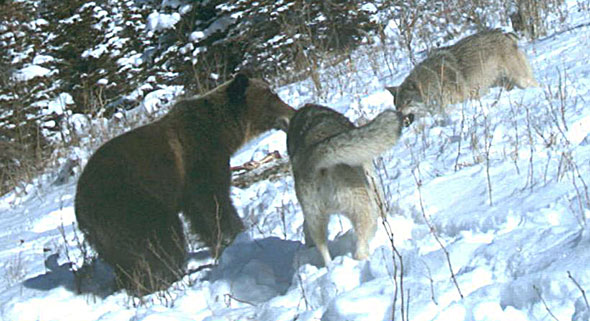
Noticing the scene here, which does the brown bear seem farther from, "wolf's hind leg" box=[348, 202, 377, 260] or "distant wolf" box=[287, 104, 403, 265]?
"wolf's hind leg" box=[348, 202, 377, 260]

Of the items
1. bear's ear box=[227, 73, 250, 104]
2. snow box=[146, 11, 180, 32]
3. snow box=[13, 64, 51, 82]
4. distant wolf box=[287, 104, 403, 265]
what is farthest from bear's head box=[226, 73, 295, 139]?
snow box=[146, 11, 180, 32]

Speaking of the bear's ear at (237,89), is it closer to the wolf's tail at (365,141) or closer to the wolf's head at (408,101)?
the wolf's head at (408,101)

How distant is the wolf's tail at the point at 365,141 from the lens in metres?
4.13

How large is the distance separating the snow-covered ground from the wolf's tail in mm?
432

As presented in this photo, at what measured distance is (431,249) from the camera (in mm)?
4277

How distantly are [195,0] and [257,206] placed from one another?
1224 centimetres

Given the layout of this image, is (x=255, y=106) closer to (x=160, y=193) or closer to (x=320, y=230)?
(x=160, y=193)

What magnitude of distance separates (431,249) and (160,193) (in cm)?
259

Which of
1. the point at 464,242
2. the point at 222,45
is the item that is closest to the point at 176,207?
the point at 464,242

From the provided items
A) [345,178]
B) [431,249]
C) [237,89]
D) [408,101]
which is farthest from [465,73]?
[431,249]

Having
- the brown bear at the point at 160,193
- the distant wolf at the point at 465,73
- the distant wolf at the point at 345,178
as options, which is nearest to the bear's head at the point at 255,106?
the brown bear at the point at 160,193

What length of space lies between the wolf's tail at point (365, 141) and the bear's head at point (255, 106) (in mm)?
2973

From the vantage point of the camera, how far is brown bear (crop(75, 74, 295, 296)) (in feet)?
18.5

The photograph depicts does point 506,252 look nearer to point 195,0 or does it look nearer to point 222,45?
point 222,45
